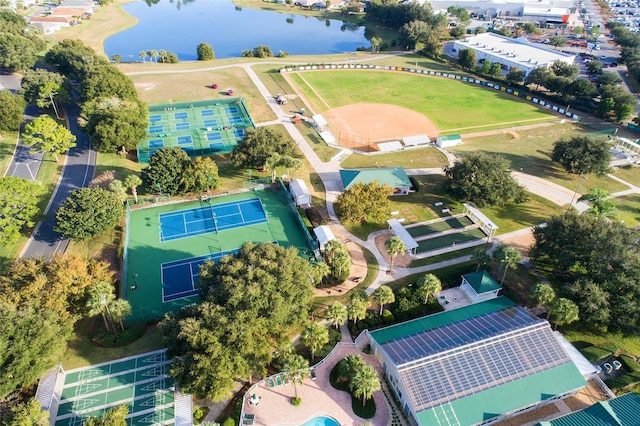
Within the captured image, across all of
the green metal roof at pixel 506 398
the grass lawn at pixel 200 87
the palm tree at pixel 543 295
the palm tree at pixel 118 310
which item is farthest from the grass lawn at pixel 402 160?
the palm tree at pixel 118 310

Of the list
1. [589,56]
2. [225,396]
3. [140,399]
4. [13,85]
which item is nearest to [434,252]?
[225,396]

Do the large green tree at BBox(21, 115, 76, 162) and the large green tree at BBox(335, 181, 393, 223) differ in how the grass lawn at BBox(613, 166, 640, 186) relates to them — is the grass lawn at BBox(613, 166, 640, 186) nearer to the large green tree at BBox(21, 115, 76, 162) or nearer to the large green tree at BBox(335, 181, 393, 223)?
the large green tree at BBox(335, 181, 393, 223)

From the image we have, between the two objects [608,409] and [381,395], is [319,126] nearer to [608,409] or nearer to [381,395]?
[381,395]

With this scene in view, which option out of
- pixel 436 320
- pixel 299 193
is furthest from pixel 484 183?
pixel 299 193

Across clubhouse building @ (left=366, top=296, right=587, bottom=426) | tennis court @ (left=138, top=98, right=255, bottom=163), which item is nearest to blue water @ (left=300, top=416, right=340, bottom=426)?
clubhouse building @ (left=366, top=296, right=587, bottom=426)

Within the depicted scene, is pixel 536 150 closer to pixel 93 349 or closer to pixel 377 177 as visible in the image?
pixel 377 177

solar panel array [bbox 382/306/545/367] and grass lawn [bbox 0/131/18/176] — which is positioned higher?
solar panel array [bbox 382/306/545/367]
